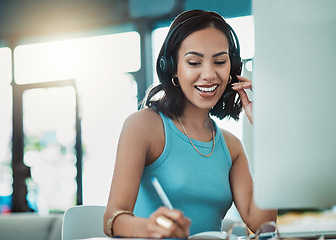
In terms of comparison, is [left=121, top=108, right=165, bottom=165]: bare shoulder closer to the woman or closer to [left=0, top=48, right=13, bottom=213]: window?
the woman

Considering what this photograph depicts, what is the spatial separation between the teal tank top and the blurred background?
10.4ft

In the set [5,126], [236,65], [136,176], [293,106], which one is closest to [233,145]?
[236,65]

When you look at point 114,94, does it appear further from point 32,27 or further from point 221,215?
point 221,215

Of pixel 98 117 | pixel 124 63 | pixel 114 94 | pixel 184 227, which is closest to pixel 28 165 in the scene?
pixel 98 117

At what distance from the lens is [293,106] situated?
59cm

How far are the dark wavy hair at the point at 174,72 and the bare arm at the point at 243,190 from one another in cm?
10

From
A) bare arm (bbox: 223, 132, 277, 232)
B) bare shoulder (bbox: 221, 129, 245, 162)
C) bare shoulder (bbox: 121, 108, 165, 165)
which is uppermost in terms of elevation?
bare shoulder (bbox: 121, 108, 165, 165)

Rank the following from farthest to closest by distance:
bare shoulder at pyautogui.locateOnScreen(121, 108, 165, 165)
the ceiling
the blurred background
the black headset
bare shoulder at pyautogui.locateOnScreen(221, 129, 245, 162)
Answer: the blurred background < the ceiling < bare shoulder at pyautogui.locateOnScreen(221, 129, 245, 162) < the black headset < bare shoulder at pyautogui.locateOnScreen(121, 108, 165, 165)

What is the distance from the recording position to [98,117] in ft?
14.6

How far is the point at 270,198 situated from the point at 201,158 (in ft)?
1.84

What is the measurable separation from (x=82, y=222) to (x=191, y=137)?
439mm

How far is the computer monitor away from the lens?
1.89 ft

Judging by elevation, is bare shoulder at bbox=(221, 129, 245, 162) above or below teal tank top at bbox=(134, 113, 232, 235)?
above

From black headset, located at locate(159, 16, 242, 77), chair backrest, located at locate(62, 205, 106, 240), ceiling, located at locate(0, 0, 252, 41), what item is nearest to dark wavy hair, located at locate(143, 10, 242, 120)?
black headset, located at locate(159, 16, 242, 77)
